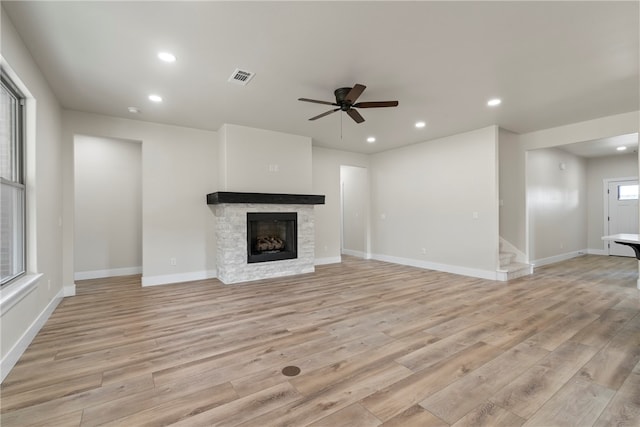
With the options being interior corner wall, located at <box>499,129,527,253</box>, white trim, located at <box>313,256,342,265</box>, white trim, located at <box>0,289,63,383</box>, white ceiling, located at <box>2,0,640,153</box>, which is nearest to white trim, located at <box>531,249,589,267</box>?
interior corner wall, located at <box>499,129,527,253</box>

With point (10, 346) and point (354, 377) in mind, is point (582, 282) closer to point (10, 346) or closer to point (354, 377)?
point (354, 377)

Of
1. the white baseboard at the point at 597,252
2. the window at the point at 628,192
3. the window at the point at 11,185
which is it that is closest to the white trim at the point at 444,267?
the white baseboard at the point at 597,252

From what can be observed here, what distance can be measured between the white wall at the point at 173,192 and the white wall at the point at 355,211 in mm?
3893

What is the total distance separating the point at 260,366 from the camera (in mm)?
2254

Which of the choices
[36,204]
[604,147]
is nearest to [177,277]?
[36,204]

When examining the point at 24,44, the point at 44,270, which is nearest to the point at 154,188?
the point at 44,270

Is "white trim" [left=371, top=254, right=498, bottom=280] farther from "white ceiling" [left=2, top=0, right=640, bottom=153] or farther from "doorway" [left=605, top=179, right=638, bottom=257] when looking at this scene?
"doorway" [left=605, top=179, right=638, bottom=257]

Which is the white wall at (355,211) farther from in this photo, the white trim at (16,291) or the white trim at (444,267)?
the white trim at (16,291)

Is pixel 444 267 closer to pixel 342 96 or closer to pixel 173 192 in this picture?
pixel 342 96

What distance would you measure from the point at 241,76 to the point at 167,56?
757mm

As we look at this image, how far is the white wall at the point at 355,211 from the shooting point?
7.78 metres

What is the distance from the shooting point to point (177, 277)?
5.12 metres

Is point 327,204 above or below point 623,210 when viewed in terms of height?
above

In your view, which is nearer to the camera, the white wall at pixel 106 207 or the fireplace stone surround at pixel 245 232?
the fireplace stone surround at pixel 245 232
